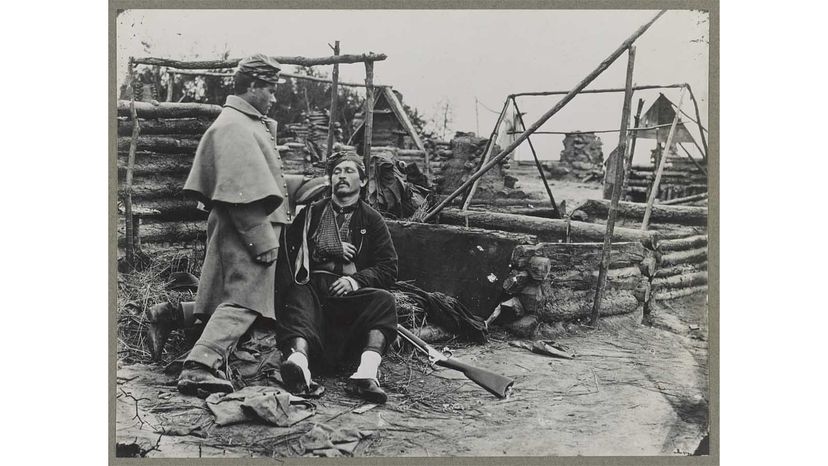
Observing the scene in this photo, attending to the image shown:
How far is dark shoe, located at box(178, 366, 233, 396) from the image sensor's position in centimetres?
421

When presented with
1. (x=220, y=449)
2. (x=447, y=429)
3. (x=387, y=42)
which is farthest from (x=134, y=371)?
(x=387, y=42)

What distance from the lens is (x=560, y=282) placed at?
5562mm

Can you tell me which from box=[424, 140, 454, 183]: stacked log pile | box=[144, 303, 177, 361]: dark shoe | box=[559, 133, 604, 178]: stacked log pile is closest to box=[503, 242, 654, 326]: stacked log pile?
box=[424, 140, 454, 183]: stacked log pile

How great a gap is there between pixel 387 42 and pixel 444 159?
3350mm

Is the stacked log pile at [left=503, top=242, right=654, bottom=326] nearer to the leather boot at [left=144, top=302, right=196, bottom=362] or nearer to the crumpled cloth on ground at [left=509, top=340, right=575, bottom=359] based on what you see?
the crumpled cloth on ground at [left=509, top=340, right=575, bottom=359]

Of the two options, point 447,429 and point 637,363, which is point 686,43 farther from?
point 447,429

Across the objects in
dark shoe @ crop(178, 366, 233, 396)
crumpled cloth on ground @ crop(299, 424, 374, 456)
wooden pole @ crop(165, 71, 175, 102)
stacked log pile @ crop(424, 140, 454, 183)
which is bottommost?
crumpled cloth on ground @ crop(299, 424, 374, 456)

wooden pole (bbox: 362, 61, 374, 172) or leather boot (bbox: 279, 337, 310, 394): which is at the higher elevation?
wooden pole (bbox: 362, 61, 374, 172)

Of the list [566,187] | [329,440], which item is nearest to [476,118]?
[329,440]

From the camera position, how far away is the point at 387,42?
4.92 meters

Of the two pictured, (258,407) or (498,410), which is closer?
(258,407)

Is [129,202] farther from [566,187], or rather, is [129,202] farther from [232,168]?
[566,187]

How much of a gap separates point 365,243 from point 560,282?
169cm

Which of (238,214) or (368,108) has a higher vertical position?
(368,108)
